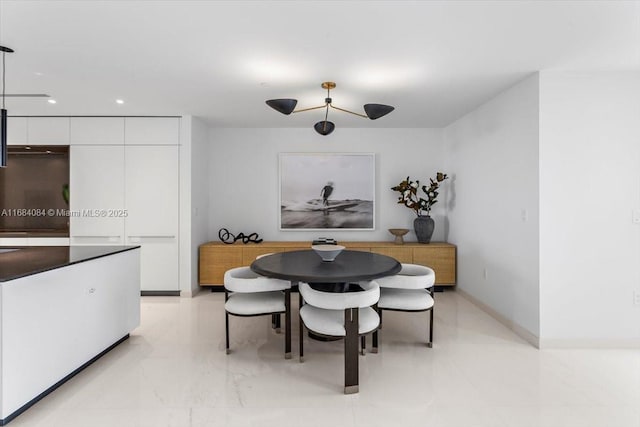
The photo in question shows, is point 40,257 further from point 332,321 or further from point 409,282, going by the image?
point 409,282

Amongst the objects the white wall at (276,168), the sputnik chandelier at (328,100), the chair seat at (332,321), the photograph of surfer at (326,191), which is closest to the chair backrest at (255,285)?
the chair seat at (332,321)

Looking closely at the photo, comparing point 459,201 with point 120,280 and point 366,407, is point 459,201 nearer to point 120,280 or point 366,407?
point 366,407

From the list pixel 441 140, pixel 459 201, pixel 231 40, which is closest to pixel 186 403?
pixel 231 40

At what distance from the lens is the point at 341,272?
265 cm

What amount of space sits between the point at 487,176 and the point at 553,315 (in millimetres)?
1673

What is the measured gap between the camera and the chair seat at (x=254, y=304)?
9.36ft

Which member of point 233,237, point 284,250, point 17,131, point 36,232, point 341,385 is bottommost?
point 341,385

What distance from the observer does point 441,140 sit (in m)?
5.47

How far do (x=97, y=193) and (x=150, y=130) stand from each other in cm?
113

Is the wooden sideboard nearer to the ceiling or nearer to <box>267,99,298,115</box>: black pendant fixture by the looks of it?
the ceiling

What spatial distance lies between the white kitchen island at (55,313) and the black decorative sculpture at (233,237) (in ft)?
6.53

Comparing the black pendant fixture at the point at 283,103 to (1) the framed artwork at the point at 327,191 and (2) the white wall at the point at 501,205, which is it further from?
(1) the framed artwork at the point at 327,191

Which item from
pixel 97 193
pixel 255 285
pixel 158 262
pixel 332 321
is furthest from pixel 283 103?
pixel 97 193

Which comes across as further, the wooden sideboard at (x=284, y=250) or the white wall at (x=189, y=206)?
the wooden sideboard at (x=284, y=250)
